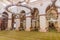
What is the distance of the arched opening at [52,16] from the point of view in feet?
35.0

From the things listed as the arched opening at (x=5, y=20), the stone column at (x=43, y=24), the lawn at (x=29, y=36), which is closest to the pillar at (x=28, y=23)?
the stone column at (x=43, y=24)

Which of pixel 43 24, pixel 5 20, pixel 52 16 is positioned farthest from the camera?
pixel 5 20

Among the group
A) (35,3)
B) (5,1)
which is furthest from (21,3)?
(5,1)

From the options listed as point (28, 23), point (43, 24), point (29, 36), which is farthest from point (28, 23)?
point (29, 36)

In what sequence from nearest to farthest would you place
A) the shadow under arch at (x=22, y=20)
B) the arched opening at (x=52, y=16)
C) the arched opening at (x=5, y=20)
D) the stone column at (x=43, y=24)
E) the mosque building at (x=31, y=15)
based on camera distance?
the arched opening at (x=52, y=16) → the mosque building at (x=31, y=15) → the stone column at (x=43, y=24) → the shadow under arch at (x=22, y=20) → the arched opening at (x=5, y=20)

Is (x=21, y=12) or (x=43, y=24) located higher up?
(x=21, y=12)

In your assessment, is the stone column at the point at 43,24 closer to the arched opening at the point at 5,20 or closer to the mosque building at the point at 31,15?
the mosque building at the point at 31,15

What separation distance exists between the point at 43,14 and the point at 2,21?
17.7 feet

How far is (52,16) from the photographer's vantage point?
10781 millimetres

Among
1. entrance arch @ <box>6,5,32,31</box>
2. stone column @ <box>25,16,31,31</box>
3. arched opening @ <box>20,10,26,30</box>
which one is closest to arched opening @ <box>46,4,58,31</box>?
entrance arch @ <box>6,5,32,31</box>

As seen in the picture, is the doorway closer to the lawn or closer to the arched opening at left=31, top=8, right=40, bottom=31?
the arched opening at left=31, top=8, right=40, bottom=31

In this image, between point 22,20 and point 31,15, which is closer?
point 31,15

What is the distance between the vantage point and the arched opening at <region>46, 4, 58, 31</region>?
1065 cm

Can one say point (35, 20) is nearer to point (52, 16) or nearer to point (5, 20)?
point (52, 16)
